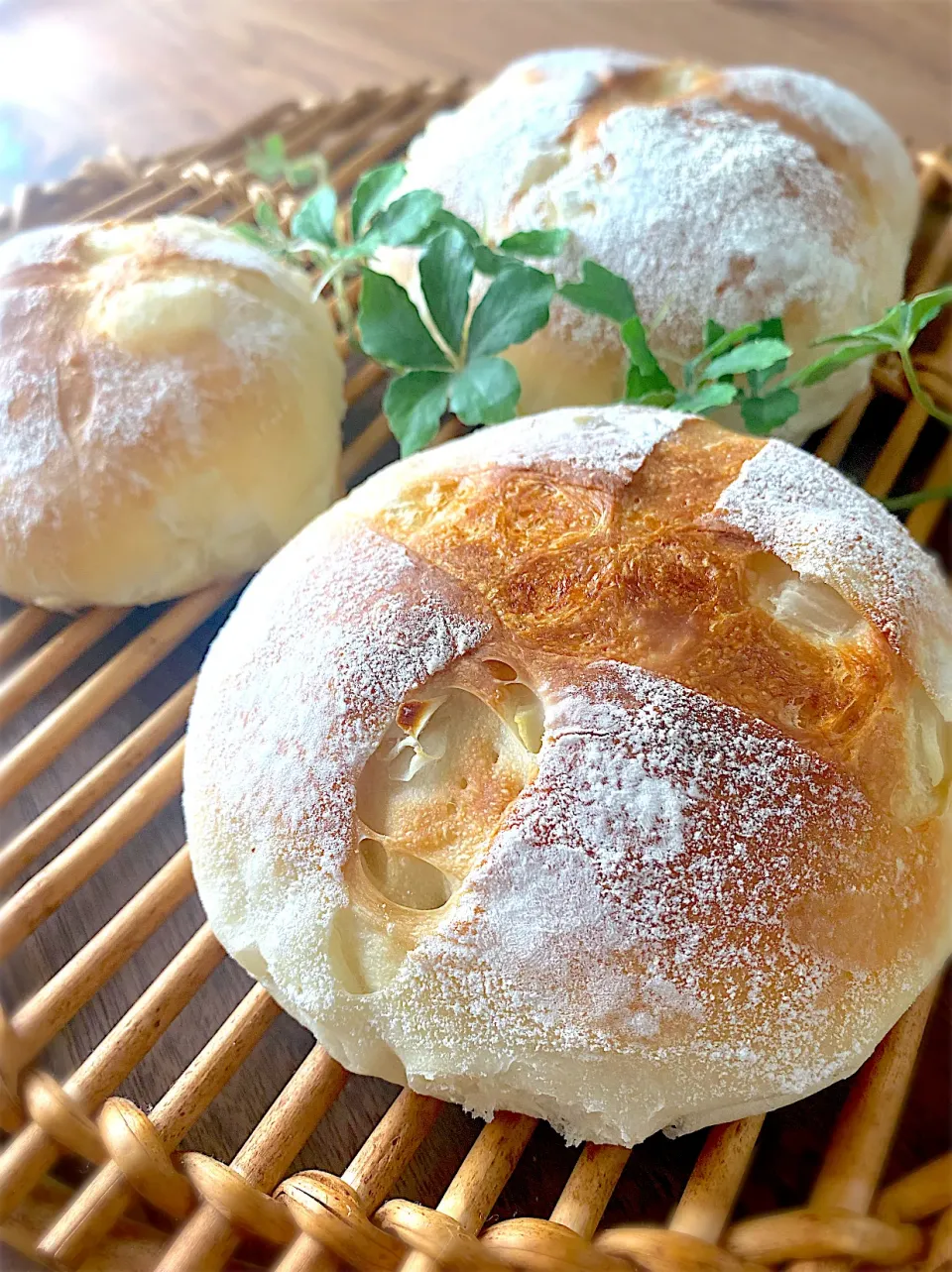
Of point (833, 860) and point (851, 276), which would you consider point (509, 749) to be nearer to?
point (833, 860)

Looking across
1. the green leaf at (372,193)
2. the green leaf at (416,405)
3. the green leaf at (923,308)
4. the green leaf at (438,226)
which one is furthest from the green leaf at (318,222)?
the green leaf at (923,308)

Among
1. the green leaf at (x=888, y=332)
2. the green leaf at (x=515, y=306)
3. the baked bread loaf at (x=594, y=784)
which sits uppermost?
the green leaf at (x=888, y=332)

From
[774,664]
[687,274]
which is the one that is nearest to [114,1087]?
[774,664]

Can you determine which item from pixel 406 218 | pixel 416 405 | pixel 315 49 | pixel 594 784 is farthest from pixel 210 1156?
pixel 315 49

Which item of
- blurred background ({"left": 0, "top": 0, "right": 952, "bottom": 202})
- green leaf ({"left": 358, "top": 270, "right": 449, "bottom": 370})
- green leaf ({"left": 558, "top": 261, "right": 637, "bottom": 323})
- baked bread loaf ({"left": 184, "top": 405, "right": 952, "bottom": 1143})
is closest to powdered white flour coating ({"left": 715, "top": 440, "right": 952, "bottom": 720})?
baked bread loaf ({"left": 184, "top": 405, "right": 952, "bottom": 1143})

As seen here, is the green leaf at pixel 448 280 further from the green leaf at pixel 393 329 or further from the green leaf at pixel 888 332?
the green leaf at pixel 888 332

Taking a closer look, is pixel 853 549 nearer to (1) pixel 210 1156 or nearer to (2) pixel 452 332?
(2) pixel 452 332
